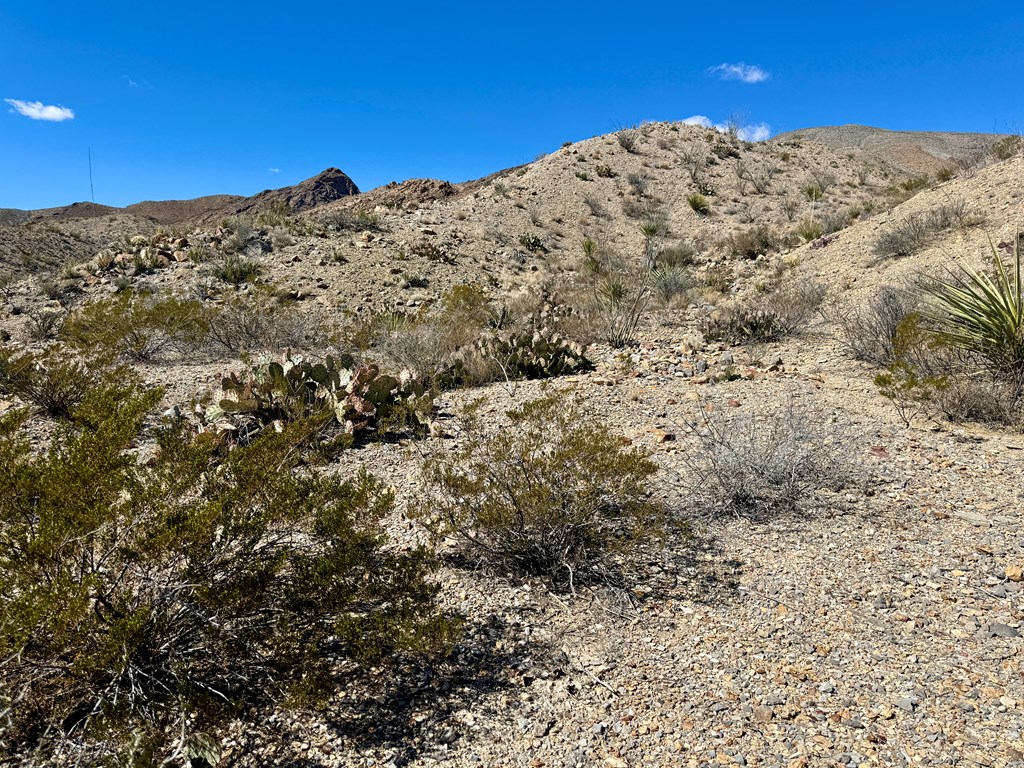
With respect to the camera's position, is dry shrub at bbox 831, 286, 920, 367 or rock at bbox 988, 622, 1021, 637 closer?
rock at bbox 988, 622, 1021, 637

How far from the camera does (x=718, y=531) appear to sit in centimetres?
386

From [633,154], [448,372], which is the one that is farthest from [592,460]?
[633,154]

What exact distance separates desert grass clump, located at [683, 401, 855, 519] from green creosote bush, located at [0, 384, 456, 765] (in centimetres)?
229

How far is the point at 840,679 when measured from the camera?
8.35ft

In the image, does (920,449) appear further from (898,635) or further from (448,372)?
(448,372)

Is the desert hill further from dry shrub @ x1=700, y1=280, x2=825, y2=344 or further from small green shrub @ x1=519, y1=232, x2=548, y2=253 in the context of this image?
small green shrub @ x1=519, y1=232, x2=548, y2=253

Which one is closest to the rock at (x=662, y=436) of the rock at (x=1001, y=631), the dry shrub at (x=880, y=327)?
the rock at (x=1001, y=631)

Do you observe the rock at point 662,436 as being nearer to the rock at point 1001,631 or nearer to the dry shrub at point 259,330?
the rock at point 1001,631

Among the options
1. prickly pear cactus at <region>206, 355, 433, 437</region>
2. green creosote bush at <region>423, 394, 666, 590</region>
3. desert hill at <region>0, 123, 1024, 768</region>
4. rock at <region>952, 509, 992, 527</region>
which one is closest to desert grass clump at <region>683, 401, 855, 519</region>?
desert hill at <region>0, 123, 1024, 768</region>

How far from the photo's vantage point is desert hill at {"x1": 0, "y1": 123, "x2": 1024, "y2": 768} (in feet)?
7.66

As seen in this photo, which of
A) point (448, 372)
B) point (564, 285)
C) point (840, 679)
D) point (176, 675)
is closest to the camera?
point (176, 675)

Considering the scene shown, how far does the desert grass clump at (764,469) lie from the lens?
408 cm

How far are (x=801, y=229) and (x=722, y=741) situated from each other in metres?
16.5

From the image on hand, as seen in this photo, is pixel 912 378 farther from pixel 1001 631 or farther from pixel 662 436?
pixel 1001 631
